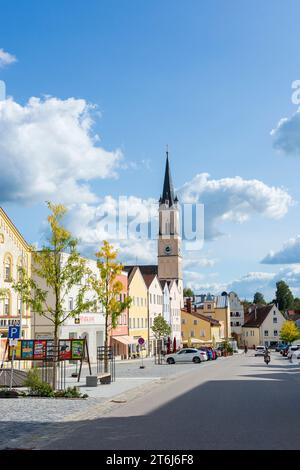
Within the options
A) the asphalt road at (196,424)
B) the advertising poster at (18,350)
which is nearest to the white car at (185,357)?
the advertising poster at (18,350)

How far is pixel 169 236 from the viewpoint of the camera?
149500 mm

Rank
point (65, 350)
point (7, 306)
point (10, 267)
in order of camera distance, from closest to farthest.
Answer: point (65, 350) < point (7, 306) < point (10, 267)

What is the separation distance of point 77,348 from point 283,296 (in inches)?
6321

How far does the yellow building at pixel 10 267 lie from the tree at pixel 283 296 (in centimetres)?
14388

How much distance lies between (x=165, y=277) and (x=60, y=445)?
5157 inches

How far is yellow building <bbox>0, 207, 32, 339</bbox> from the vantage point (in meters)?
42.1

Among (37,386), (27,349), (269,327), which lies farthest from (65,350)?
(269,327)

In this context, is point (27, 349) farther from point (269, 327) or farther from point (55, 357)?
point (269, 327)

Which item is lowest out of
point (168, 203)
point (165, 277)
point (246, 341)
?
point (246, 341)

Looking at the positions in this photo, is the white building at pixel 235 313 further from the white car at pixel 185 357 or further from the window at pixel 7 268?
the window at pixel 7 268

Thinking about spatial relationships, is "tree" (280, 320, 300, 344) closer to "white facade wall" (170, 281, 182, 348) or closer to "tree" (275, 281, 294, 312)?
"white facade wall" (170, 281, 182, 348)

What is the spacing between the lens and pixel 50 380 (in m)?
25.5
